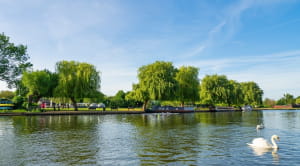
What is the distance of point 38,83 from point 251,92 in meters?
95.0

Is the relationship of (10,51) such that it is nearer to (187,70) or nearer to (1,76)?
(1,76)

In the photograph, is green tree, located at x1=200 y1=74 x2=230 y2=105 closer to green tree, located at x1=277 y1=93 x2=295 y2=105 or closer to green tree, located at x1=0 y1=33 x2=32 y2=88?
green tree, located at x1=0 y1=33 x2=32 y2=88

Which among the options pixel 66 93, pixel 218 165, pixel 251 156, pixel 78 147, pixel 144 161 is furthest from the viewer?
pixel 66 93

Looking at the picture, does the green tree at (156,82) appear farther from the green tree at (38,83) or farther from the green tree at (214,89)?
the green tree at (38,83)

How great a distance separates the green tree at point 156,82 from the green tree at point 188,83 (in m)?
4.62

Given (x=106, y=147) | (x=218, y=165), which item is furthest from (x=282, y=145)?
(x=106, y=147)

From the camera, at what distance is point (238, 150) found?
15.7m

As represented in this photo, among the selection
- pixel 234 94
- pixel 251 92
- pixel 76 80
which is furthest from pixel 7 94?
pixel 251 92

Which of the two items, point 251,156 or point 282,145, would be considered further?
point 282,145

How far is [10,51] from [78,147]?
166 feet

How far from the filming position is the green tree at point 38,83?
234 feet

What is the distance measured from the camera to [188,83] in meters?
83.9

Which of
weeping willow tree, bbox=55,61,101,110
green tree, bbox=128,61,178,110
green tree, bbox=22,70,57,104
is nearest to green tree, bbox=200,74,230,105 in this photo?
→ green tree, bbox=128,61,178,110

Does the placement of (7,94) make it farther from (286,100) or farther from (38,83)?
(286,100)
